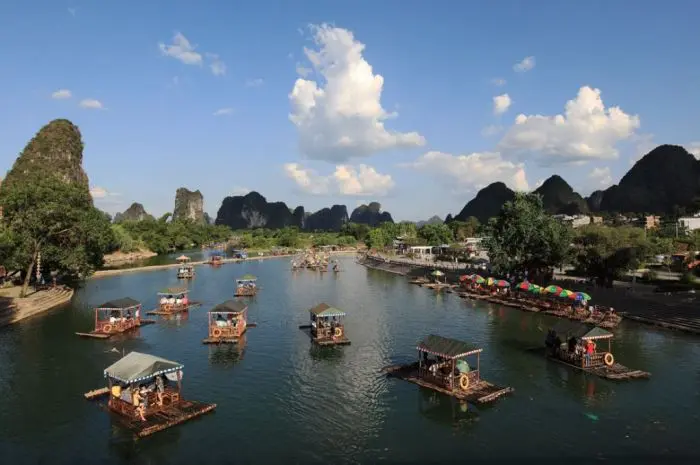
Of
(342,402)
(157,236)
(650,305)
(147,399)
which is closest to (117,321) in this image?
(147,399)

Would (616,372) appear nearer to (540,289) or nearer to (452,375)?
(452,375)

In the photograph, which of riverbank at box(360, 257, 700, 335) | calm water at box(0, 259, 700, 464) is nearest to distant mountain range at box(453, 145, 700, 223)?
riverbank at box(360, 257, 700, 335)

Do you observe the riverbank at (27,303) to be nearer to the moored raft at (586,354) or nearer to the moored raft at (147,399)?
the moored raft at (147,399)

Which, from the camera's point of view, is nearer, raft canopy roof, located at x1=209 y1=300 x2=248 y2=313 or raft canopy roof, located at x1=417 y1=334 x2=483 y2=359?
raft canopy roof, located at x1=417 y1=334 x2=483 y2=359

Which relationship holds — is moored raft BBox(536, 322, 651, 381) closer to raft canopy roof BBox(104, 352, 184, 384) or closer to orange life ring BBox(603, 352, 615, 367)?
orange life ring BBox(603, 352, 615, 367)

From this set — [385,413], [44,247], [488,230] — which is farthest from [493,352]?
[44,247]

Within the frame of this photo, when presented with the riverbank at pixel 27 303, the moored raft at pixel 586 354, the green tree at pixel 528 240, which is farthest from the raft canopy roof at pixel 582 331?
the riverbank at pixel 27 303
